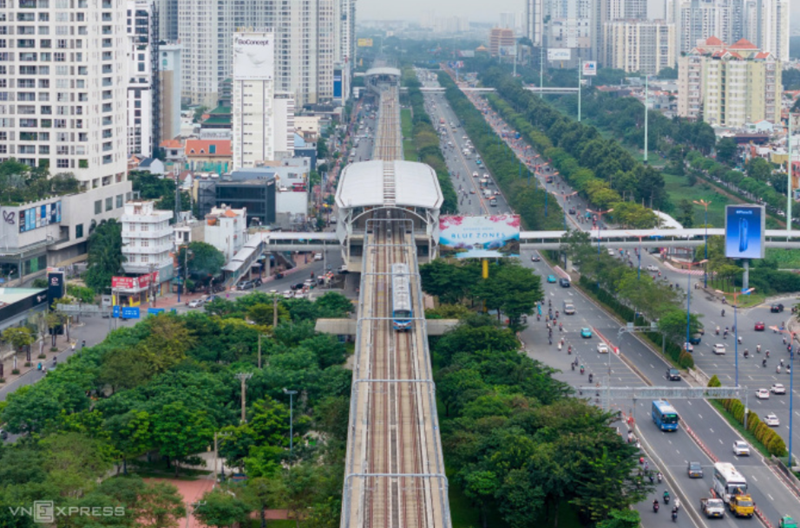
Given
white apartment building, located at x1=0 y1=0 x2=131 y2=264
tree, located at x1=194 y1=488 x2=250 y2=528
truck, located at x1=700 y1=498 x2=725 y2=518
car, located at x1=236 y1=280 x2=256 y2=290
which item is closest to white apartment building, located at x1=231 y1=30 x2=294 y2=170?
white apartment building, located at x1=0 y1=0 x2=131 y2=264

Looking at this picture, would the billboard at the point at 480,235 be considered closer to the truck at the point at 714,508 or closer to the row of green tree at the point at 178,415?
the row of green tree at the point at 178,415

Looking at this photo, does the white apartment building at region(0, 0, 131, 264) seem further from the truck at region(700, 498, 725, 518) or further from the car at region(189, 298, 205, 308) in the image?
the truck at region(700, 498, 725, 518)

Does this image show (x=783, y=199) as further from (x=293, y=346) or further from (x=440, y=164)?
(x=293, y=346)

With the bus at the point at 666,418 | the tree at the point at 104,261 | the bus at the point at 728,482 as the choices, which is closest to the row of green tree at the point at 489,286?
the bus at the point at 666,418

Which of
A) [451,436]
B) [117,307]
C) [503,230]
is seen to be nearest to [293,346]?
[117,307]

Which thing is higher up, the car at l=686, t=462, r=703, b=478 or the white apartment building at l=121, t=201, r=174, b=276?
the white apartment building at l=121, t=201, r=174, b=276

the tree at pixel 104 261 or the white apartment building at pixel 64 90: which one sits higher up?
the white apartment building at pixel 64 90

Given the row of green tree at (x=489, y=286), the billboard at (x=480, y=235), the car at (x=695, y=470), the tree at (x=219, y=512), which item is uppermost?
the billboard at (x=480, y=235)
